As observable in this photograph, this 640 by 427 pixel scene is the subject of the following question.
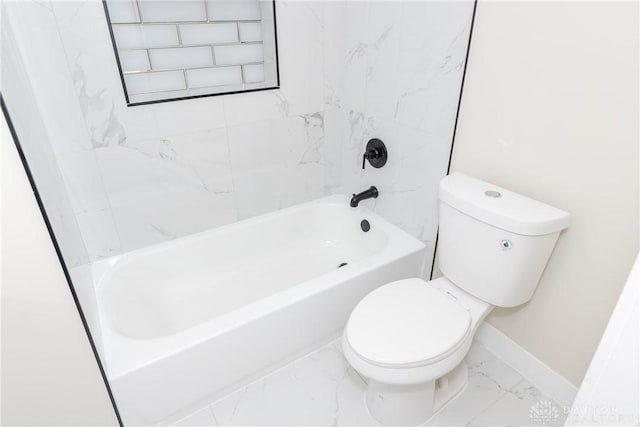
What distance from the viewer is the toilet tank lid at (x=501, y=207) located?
1157 mm

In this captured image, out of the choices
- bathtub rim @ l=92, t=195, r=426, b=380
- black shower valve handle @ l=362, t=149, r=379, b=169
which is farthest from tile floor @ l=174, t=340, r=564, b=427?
black shower valve handle @ l=362, t=149, r=379, b=169

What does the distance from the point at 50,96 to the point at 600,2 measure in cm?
178

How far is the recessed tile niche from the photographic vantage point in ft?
4.70

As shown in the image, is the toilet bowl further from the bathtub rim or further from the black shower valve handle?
the black shower valve handle

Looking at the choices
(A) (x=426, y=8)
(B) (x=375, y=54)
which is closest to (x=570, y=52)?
(A) (x=426, y=8)

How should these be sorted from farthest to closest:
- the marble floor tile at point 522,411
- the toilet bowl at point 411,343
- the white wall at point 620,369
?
the marble floor tile at point 522,411, the toilet bowl at point 411,343, the white wall at point 620,369

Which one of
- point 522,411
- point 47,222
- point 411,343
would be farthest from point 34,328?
point 522,411

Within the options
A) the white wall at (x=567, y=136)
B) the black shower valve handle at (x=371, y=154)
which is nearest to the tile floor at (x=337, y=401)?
the white wall at (x=567, y=136)

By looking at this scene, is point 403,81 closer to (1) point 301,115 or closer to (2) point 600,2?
(1) point 301,115

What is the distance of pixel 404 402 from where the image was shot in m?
1.33

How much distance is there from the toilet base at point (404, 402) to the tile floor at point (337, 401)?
3 cm

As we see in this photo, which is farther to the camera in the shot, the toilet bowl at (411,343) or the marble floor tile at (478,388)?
the marble floor tile at (478,388)

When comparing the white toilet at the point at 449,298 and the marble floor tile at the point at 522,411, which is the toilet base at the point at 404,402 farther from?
the marble floor tile at the point at 522,411

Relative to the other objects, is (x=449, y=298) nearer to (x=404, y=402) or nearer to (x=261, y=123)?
(x=404, y=402)
